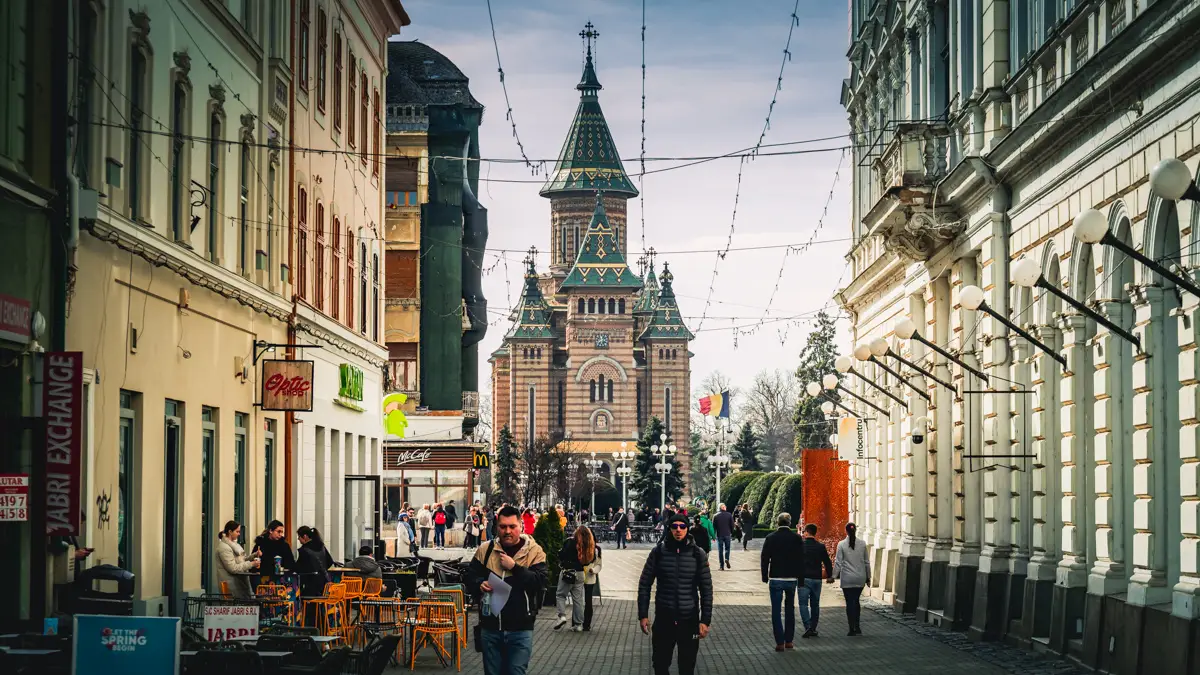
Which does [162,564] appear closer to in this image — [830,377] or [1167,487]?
[1167,487]

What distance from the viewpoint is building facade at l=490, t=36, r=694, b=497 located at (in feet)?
575

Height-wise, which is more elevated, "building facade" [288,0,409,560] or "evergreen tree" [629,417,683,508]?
"building facade" [288,0,409,560]

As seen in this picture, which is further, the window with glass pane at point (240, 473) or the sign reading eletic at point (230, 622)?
the window with glass pane at point (240, 473)

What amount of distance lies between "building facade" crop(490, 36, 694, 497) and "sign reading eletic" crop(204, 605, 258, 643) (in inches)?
6163

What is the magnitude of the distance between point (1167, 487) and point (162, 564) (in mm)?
10379

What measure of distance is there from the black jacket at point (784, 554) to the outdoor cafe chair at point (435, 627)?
16.6ft

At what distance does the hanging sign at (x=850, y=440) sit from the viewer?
37.6 metres

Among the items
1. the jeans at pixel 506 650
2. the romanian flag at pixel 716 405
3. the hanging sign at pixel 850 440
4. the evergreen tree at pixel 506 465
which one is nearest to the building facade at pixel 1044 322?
the hanging sign at pixel 850 440

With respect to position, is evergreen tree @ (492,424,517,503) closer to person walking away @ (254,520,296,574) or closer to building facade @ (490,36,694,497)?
building facade @ (490,36,694,497)

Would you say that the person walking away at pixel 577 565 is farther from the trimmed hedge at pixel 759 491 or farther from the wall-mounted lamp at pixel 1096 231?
the trimmed hedge at pixel 759 491

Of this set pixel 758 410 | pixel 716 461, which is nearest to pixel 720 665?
pixel 716 461

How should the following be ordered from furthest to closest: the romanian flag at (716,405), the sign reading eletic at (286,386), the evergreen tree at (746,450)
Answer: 1. the evergreen tree at (746,450)
2. the romanian flag at (716,405)
3. the sign reading eletic at (286,386)

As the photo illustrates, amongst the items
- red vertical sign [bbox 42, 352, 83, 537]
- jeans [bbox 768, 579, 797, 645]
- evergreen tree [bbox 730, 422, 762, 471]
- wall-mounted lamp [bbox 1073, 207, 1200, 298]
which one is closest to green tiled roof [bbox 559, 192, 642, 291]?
evergreen tree [bbox 730, 422, 762, 471]

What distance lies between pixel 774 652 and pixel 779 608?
0.62 meters
